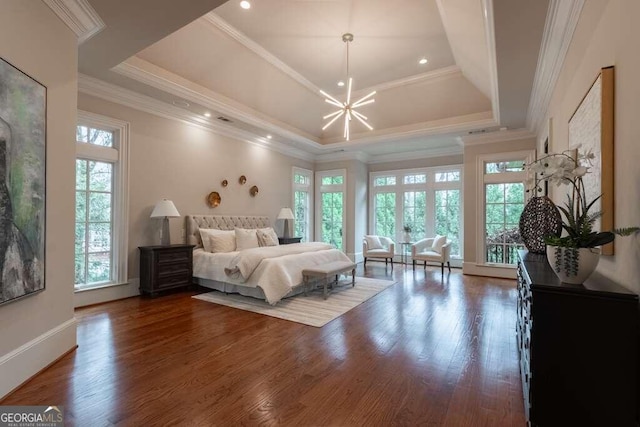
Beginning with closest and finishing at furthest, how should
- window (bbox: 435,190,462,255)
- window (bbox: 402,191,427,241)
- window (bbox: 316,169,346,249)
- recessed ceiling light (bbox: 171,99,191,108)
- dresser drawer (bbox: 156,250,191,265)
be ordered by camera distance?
dresser drawer (bbox: 156,250,191,265), recessed ceiling light (bbox: 171,99,191,108), window (bbox: 435,190,462,255), window (bbox: 402,191,427,241), window (bbox: 316,169,346,249)

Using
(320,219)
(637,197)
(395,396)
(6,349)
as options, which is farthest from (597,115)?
(320,219)

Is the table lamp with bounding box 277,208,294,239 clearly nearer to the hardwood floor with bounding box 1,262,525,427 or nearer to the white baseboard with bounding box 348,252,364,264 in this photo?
the white baseboard with bounding box 348,252,364,264

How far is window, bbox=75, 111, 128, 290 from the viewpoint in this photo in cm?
409

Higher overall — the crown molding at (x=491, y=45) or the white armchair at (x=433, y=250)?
the crown molding at (x=491, y=45)

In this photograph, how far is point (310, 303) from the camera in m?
4.27

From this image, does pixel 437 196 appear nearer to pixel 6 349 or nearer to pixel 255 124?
pixel 255 124

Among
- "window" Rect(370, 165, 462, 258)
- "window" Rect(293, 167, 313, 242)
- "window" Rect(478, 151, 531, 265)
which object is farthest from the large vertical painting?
"window" Rect(370, 165, 462, 258)

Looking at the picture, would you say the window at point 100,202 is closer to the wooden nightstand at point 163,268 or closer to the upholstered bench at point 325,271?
the wooden nightstand at point 163,268

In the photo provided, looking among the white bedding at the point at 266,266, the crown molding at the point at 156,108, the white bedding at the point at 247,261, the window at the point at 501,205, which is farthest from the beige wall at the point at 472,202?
the crown molding at the point at 156,108

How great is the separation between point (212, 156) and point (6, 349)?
168 inches

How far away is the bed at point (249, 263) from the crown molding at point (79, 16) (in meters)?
2.99

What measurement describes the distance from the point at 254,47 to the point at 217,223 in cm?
310

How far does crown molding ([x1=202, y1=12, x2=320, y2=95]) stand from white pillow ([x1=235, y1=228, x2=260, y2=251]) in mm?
3003

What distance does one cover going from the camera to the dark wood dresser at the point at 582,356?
53.4 inches
